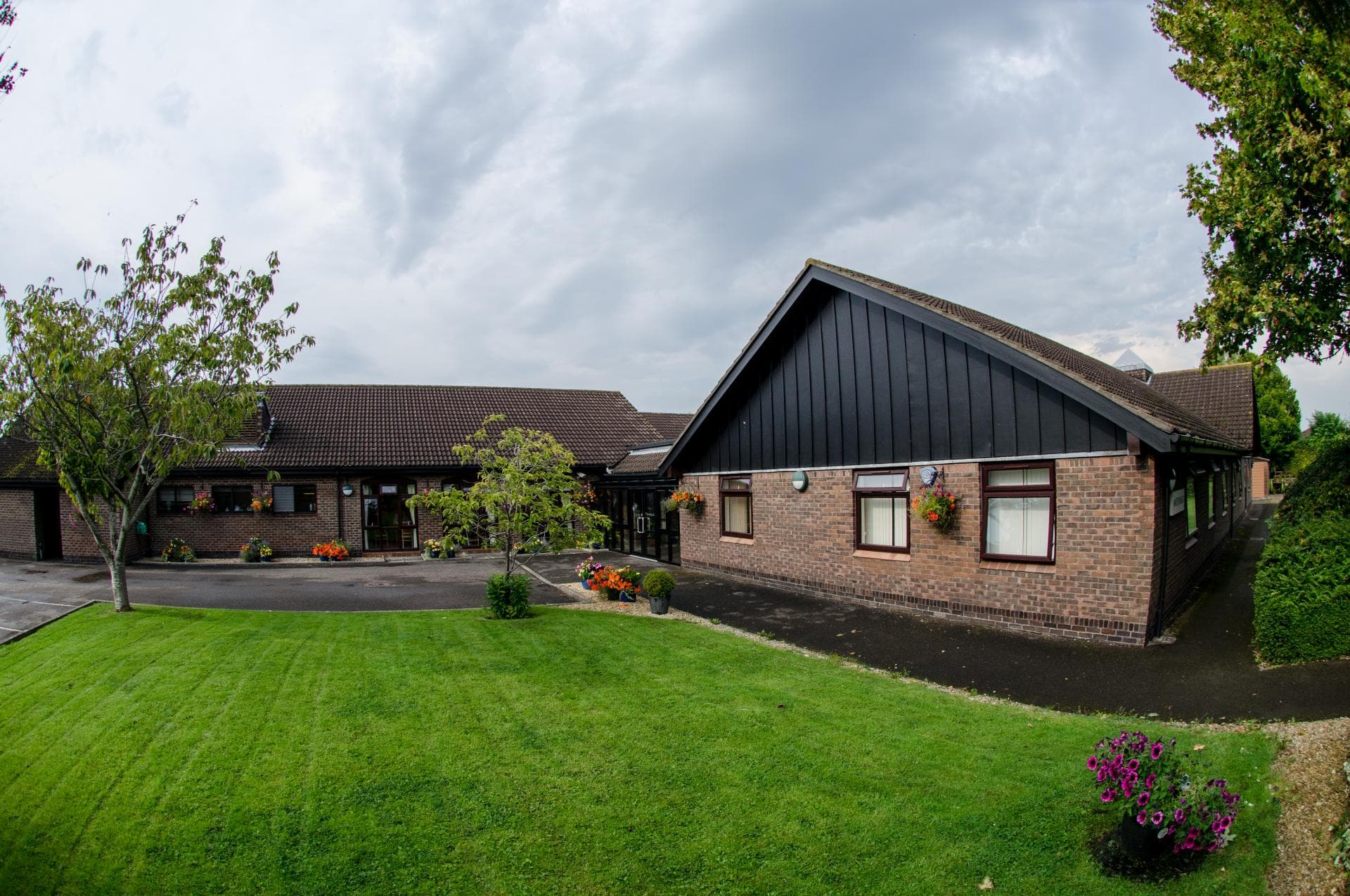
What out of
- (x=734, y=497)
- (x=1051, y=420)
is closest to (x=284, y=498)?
(x=734, y=497)

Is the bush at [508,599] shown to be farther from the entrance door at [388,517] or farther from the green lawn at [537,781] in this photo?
the entrance door at [388,517]

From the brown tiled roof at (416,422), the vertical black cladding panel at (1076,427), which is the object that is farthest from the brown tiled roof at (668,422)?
the vertical black cladding panel at (1076,427)

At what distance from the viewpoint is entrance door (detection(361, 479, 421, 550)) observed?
23.0 meters

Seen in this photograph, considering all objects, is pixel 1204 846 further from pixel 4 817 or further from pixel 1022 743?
pixel 4 817

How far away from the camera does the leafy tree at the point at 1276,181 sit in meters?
7.66

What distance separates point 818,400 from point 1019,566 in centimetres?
465

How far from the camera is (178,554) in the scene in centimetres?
2152

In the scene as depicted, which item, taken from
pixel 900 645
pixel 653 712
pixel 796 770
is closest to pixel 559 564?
pixel 900 645

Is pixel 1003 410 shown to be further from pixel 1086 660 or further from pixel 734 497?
pixel 734 497

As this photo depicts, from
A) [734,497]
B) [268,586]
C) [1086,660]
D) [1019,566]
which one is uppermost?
[734,497]

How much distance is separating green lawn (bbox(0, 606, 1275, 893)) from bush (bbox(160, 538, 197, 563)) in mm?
15169

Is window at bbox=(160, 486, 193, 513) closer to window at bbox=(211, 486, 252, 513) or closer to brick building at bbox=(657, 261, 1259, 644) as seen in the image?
window at bbox=(211, 486, 252, 513)

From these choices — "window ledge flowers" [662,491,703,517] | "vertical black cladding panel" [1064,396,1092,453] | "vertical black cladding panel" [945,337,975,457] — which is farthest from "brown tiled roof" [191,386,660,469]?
"vertical black cladding panel" [1064,396,1092,453]

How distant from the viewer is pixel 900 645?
941cm
